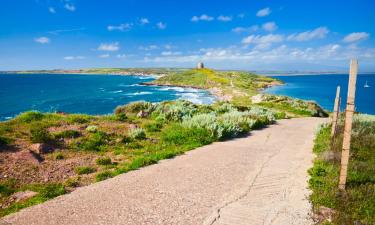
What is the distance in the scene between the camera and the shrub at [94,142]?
1195cm

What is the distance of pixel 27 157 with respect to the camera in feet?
33.7

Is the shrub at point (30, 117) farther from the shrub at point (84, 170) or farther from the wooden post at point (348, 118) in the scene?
the wooden post at point (348, 118)

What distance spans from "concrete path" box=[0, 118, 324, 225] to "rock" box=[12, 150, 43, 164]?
10.7 ft

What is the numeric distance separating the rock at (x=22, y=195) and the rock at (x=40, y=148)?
Result: 130 inches

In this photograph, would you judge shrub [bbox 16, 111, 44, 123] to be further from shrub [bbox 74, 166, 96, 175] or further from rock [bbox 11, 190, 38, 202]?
rock [bbox 11, 190, 38, 202]

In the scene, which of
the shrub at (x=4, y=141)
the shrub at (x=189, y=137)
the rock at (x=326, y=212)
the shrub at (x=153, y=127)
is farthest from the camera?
the shrub at (x=153, y=127)

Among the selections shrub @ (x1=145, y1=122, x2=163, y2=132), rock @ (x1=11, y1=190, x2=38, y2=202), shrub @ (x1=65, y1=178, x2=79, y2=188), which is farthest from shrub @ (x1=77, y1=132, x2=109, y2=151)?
rock @ (x1=11, y1=190, x2=38, y2=202)

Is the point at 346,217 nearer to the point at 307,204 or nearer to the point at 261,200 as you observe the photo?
the point at 307,204

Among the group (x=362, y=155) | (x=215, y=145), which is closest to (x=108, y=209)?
(x=215, y=145)

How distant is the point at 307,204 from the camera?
6953mm

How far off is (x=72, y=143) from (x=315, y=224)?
9877mm

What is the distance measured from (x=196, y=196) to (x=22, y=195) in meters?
4.75

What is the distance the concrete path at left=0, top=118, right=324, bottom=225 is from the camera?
249 inches

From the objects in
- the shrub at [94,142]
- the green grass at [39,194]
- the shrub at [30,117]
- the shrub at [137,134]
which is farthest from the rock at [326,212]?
the shrub at [30,117]
